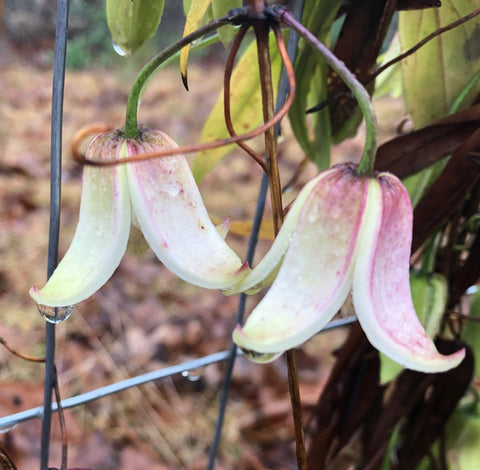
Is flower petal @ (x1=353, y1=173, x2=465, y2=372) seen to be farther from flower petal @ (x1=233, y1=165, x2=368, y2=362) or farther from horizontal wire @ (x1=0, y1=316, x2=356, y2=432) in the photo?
horizontal wire @ (x1=0, y1=316, x2=356, y2=432)

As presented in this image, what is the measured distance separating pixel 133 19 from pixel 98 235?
17cm

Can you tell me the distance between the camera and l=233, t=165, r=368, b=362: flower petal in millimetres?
258

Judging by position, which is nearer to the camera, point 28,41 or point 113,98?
point 113,98

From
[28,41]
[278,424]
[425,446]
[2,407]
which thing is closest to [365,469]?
[425,446]

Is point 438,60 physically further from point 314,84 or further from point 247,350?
point 247,350

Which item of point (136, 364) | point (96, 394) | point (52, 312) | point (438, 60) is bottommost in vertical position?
point (136, 364)

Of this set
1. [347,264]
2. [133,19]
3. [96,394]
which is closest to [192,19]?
[133,19]

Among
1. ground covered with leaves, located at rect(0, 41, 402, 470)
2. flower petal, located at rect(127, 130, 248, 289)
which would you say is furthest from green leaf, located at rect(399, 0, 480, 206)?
ground covered with leaves, located at rect(0, 41, 402, 470)

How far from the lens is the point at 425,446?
0.58 meters

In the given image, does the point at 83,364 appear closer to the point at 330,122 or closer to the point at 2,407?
the point at 2,407

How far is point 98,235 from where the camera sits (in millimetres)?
292

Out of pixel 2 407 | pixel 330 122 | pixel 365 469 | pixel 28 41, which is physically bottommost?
pixel 28 41

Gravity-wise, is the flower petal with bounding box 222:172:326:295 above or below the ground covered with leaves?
above

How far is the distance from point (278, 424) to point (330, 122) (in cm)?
81
